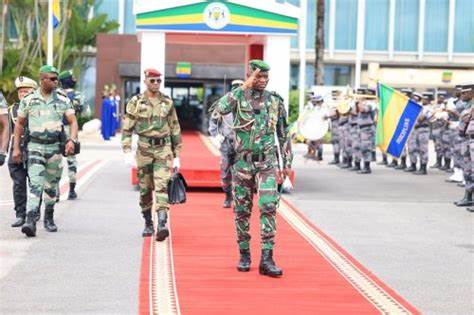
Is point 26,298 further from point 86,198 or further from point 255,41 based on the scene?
point 255,41

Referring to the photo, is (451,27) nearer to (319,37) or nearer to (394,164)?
(319,37)

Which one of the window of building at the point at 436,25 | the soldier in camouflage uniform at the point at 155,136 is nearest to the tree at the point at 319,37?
the window of building at the point at 436,25

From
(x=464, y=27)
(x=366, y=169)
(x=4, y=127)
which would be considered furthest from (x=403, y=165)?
(x=464, y=27)

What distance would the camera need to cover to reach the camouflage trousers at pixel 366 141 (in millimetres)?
23453

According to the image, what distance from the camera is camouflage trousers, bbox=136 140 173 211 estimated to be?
36.8 ft

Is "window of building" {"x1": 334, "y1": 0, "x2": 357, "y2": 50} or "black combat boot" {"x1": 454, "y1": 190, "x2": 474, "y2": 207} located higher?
"window of building" {"x1": 334, "y1": 0, "x2": 357, "y2": 50}

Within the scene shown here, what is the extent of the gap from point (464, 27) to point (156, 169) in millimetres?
46899

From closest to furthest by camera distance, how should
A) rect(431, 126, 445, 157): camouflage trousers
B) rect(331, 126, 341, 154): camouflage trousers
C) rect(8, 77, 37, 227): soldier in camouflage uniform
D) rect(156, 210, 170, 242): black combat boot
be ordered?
rect(156, 210, 170, 242): black combat boot, rect(8, 77, 37, 227): soldier in camouflage uniform, rect(431, 126, 445, 157): camouflage trousers, rect(331, 126, 341, 154): camouflage trousers

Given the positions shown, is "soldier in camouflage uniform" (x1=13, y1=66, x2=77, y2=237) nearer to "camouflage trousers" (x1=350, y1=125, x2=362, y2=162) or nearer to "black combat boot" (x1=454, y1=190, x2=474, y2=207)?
"black combat boot" (x1=454, y1=190, x2=474, y2=207)

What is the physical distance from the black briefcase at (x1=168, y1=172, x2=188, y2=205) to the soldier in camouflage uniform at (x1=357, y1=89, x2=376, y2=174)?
12.5 metres

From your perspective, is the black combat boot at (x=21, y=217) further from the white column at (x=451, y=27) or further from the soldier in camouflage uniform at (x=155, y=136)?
the white column at (x=451, y=27)

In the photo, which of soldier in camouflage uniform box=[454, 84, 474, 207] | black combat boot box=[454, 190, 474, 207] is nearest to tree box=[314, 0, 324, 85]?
soldier in camouflage uniform box=[454, 84, 474, 207]

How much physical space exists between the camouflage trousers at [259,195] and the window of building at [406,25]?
47.8 meters

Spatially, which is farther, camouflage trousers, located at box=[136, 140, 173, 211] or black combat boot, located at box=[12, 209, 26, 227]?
black combat boot, located at box=[12, 209, 26, 227]
